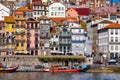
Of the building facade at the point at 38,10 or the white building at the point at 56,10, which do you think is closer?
the building facade at the point at 38,10

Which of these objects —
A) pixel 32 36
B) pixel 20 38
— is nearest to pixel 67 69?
pixel 32 36

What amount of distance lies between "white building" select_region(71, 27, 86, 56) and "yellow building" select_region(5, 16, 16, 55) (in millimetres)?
12905

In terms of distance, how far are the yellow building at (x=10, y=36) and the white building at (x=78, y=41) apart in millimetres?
12905

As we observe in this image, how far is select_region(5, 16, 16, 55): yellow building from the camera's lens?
9738 cm

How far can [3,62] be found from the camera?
295 ft

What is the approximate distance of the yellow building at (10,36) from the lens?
9738 cm

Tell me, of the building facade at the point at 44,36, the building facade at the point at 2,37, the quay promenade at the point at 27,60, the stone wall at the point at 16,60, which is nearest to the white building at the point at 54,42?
the building facade at the point at 44,36

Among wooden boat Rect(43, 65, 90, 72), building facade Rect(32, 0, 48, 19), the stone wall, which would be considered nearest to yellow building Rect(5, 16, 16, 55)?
the stone wall

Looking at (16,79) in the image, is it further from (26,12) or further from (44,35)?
(26,12)

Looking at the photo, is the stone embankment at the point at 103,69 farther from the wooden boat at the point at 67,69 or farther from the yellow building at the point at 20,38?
the yellow building at the point at 20,38

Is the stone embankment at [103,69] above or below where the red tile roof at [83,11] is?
below

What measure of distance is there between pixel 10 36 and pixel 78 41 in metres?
14.9

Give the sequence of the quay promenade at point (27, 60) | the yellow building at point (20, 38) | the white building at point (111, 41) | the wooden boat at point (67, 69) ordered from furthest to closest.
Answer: the white building at point (111, 41), the yellow building at point (20, 38), the quay promenade at point (27, 60), the wooden boat at point (67, 69)

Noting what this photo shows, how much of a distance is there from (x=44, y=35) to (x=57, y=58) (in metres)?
11.1
